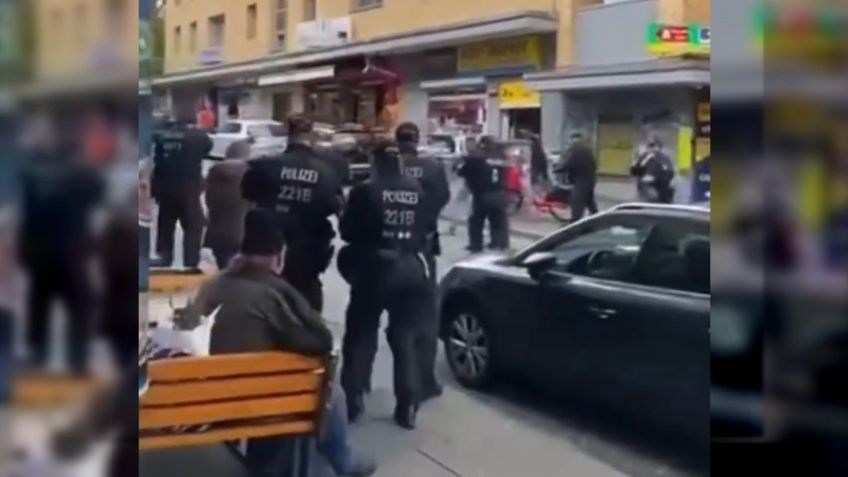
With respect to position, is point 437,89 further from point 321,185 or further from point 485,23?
point 321,185

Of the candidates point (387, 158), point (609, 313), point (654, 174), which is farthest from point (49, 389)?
point (654, 174)

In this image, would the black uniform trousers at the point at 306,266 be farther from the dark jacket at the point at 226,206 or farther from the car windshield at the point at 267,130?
the car windshield at the point at 267,130

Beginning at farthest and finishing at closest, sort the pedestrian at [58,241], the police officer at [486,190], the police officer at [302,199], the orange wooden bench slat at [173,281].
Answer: the police officer at [486,190] < the police officer at [302,199] < the orange wooden bench slat at [173,281] < the pedestrian at [58,241]

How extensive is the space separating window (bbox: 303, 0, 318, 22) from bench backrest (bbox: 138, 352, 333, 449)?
2.22ft

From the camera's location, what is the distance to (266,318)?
2332mm

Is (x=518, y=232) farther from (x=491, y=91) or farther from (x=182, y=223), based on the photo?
(x=182, y=223)

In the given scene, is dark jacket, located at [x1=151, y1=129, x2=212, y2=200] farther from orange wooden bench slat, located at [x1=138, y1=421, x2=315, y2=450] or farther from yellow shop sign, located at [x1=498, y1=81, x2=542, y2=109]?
yellow shop sign, located at [x1=498, y1=81, x2=542, y2=109]

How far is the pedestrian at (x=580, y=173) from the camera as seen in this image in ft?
8.05

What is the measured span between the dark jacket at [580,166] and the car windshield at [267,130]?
1.88 feet

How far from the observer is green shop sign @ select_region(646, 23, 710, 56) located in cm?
239

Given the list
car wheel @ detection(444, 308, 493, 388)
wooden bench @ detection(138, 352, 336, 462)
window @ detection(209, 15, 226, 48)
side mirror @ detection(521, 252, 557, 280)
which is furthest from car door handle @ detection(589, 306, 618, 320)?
window @ detection(209, 15, 226, 48)

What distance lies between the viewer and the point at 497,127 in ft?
8.03

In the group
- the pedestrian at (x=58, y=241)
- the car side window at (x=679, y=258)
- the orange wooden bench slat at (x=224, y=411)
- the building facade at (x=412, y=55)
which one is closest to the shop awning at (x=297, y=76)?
the building facade at (x=412, y=55)

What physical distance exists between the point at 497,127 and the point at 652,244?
40 centimetres
